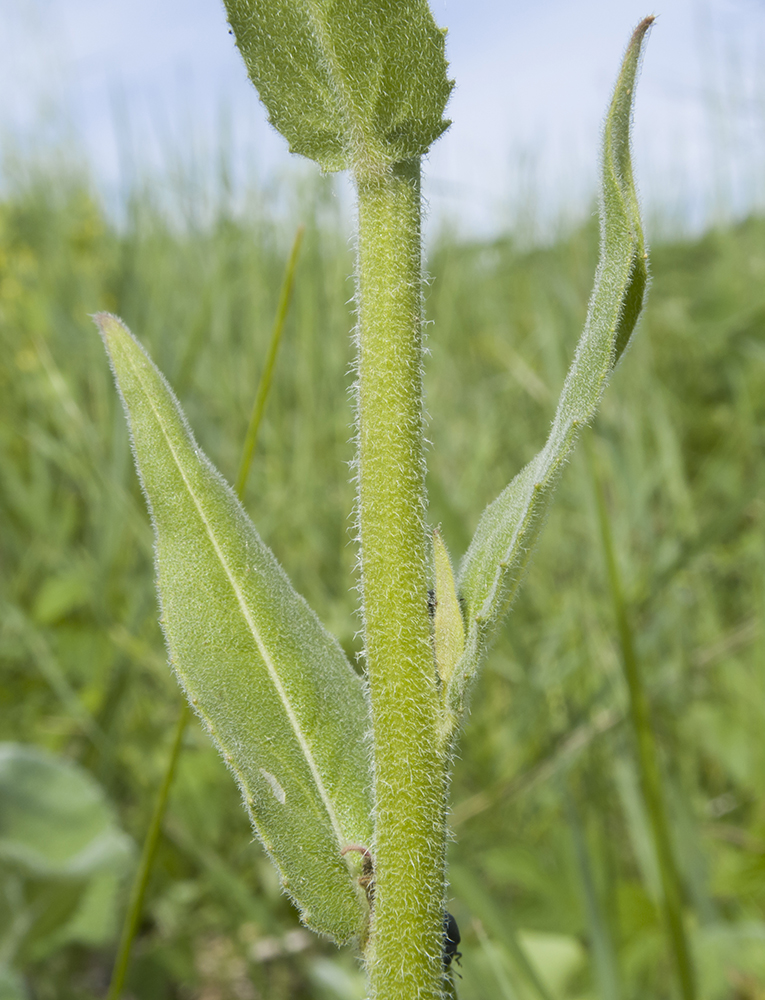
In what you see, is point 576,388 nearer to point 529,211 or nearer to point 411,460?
point 411,460

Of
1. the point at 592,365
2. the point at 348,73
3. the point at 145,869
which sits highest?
the point at 348,73

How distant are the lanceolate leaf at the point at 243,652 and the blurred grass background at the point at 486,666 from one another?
0.27m

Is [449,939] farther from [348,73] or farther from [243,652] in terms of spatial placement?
[348,73]

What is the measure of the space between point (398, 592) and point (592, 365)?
0.56ft

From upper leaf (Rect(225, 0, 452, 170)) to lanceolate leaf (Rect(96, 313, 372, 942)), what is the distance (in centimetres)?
17

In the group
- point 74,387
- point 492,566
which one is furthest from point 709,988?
point 74,387

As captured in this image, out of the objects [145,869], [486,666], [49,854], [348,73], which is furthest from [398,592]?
[486,666]

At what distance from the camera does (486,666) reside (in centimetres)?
179

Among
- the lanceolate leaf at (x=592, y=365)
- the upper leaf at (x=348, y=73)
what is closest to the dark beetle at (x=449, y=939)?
the lanceolate leaf at (x=592, y=365)

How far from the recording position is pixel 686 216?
398cm

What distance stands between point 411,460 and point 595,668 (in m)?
1.22

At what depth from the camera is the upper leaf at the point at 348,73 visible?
51cm

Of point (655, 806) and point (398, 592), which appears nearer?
point (398, 592)

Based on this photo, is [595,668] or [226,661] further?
[595,668]
